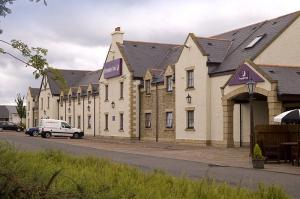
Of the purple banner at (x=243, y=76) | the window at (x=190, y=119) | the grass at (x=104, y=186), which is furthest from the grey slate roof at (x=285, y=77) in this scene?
the grass at (x=104, y=186)

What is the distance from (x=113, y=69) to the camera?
51.5 meters

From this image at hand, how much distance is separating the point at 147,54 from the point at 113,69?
3687mm

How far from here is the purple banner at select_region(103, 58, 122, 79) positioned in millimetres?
49656

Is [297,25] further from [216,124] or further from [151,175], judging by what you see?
[151,175]

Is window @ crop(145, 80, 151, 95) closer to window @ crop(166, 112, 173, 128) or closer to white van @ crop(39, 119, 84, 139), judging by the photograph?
window @ crop(166, 112, 173, 128)

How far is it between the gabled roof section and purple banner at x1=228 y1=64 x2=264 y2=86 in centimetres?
489

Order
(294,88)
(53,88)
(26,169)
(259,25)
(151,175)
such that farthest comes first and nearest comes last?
(53,88)
(259,25)
(294,88)
(151,175)
(26,169)

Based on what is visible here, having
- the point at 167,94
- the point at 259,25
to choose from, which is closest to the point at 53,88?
the point at 167,94

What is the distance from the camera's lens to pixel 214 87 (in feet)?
115

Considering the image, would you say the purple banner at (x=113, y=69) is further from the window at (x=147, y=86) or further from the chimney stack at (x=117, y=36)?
the window at (x=147, y=86)

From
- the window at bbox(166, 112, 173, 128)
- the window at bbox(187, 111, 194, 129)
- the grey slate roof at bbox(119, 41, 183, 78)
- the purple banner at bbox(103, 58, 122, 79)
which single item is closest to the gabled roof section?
the window at bbox(187, 111, 194, 129)

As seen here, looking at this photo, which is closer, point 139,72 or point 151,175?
point 151,175

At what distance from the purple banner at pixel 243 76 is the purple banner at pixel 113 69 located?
2006 cm

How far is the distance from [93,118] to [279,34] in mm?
28768
